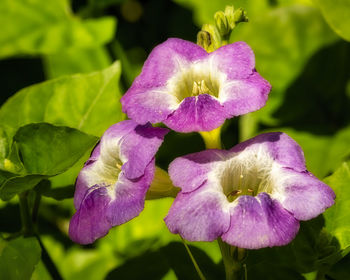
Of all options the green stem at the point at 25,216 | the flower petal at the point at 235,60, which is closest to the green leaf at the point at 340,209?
the flower petal at the point at 235,60

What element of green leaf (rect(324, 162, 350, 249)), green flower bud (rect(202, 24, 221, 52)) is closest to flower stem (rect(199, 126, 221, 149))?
green flower bud (rect(202, 24, 221, 52))

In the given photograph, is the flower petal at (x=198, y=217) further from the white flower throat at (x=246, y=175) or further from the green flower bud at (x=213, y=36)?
the green flower bud at (x=213, y=36)

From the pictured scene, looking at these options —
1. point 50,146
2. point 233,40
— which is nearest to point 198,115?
point 50,146

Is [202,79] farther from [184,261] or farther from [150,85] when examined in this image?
[184,261]

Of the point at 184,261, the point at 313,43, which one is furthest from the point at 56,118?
the point at 313,43

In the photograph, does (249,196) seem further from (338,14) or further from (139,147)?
(338,14)
